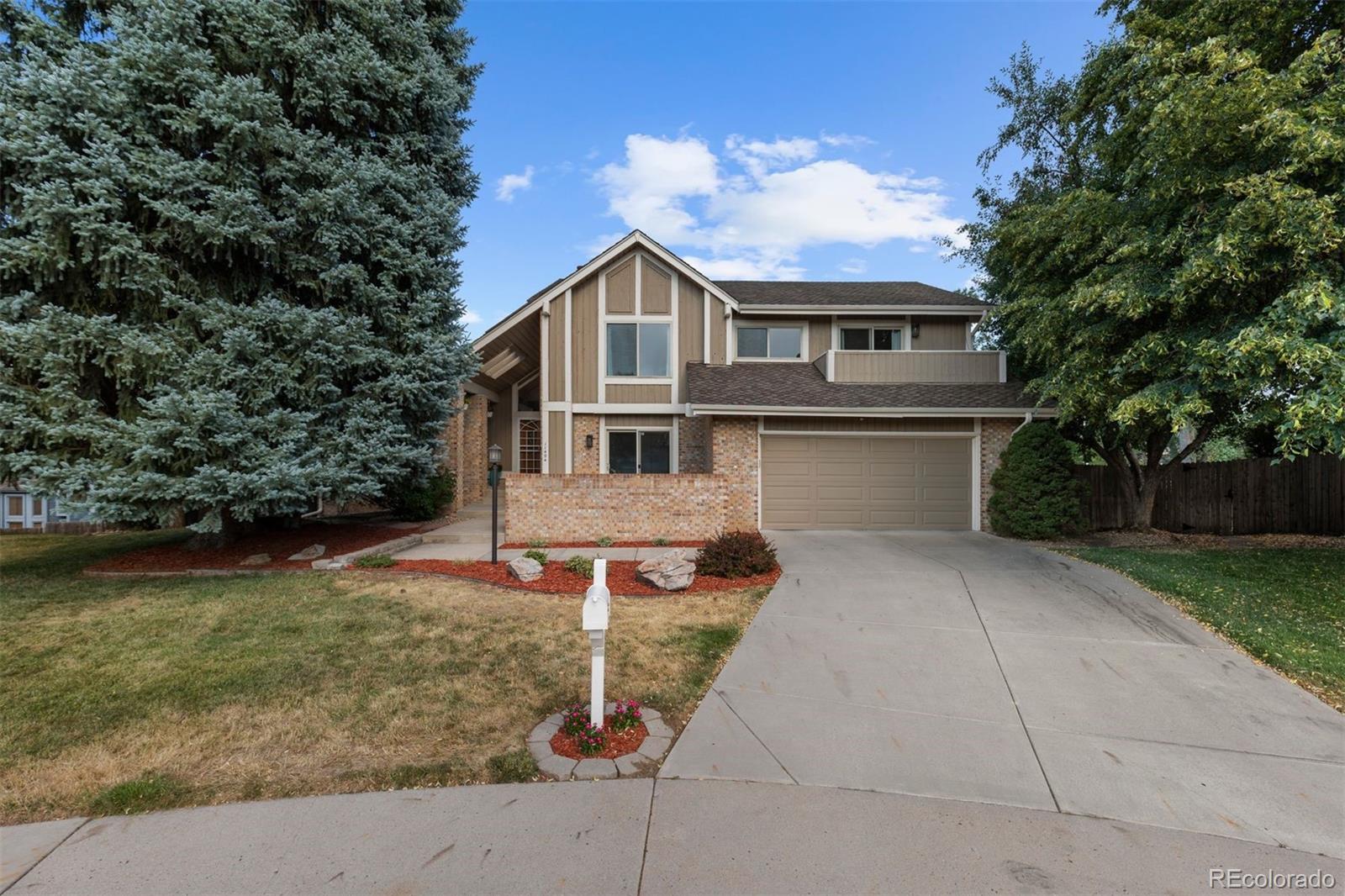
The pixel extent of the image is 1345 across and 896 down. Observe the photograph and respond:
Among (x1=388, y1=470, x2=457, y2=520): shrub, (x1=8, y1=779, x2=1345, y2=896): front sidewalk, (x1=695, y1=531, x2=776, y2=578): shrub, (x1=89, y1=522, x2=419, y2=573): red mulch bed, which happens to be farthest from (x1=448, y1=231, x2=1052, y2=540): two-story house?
(x1=8, y1=779, x2=1345, y2=896): front sidewalk

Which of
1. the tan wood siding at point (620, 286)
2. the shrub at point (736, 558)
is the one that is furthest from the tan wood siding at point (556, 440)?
the shrub at point (736, 558)

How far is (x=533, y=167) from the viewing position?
1465 cm

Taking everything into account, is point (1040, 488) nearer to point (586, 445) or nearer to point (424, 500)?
point (586, 445)

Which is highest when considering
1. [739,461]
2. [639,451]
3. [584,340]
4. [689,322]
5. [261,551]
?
[689,322]

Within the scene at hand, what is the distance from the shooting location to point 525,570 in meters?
7.62

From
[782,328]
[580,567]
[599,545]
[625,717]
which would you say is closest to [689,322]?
[782,328]

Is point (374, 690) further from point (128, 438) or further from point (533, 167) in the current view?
point (533, 167)

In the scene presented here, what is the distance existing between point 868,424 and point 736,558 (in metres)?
6.03

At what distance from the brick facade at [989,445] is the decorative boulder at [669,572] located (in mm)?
8024

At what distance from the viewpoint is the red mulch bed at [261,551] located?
8.47 meters

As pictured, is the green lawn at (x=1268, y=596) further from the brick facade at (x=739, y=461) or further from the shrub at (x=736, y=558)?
the brick facade at (x=739, y=461)

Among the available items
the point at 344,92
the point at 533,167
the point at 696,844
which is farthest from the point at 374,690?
the point at 533,167

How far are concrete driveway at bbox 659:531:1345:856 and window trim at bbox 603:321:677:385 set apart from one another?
7972mm

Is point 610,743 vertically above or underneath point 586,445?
underneath
